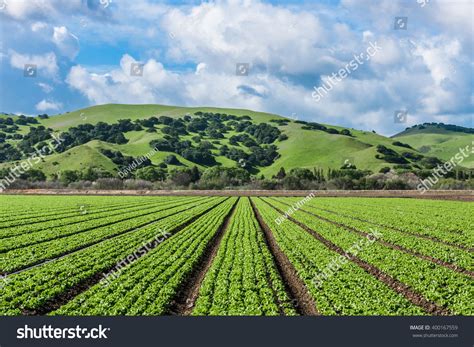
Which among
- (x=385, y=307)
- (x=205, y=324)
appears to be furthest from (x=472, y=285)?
(x=205, y=324)

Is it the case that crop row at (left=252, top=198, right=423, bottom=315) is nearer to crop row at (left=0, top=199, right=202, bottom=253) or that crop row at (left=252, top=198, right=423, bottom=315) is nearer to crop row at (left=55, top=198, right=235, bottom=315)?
crop row at (left=55, top=198, right=235, bottom=315)

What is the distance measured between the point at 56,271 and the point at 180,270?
20.8 feet

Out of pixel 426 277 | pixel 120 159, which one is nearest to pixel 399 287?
pixel 426 277

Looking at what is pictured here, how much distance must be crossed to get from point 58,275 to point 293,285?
460 inches

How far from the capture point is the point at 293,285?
20.1 meters

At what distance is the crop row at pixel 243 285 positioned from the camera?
15.7m

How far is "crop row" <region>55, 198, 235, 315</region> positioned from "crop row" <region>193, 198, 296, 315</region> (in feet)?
4.76

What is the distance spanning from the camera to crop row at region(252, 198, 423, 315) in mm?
15628

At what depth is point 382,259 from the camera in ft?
80.9

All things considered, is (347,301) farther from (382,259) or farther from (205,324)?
(382,259)

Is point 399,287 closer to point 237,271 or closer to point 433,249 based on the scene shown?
point 237,271

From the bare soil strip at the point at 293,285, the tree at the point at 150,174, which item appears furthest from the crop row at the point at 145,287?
the tree at the point at 150,174

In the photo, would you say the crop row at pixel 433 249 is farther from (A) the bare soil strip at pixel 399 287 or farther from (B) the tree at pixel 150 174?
(B) the tree at pixel 150 174

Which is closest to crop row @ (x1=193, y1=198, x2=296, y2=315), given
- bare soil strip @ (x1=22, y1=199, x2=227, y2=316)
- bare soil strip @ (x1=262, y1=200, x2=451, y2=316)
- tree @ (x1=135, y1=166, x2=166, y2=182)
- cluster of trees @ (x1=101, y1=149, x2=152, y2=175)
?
bare soil strip @ (x1=262, y1=200, x2=451, y2=316)
